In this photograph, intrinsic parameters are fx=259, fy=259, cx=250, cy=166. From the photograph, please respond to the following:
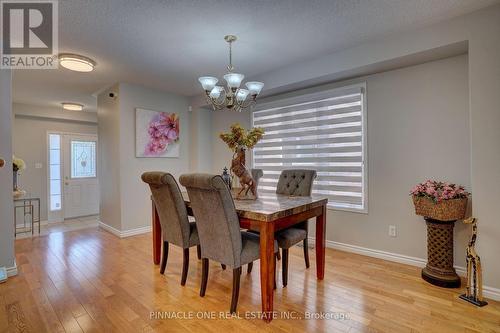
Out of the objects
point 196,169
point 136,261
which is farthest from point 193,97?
point 136,261

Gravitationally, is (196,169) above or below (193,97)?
below

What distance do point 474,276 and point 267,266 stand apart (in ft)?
5.87

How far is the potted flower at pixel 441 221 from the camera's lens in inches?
91.4

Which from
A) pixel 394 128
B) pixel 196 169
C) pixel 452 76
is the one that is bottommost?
pixel 196 169

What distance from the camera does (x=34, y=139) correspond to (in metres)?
5.35

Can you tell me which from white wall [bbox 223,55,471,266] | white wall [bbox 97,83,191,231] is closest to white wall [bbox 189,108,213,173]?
white wall [bbox 97,83,191,231]

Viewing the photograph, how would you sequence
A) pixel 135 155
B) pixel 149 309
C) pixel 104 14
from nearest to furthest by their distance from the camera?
pixel 149 309, pixel 104 14, pixel 135 155

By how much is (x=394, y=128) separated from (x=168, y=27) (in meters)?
2.62

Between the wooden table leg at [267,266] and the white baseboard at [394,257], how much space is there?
1816 mm

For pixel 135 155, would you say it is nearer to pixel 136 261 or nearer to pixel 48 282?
pixel 136 261

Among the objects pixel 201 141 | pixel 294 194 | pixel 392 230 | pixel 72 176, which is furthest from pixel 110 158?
pixel 392 230

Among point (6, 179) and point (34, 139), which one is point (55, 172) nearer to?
point (34, 139)

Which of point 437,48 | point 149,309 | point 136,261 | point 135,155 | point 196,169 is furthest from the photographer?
point 196,169

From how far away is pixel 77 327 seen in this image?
180cm
